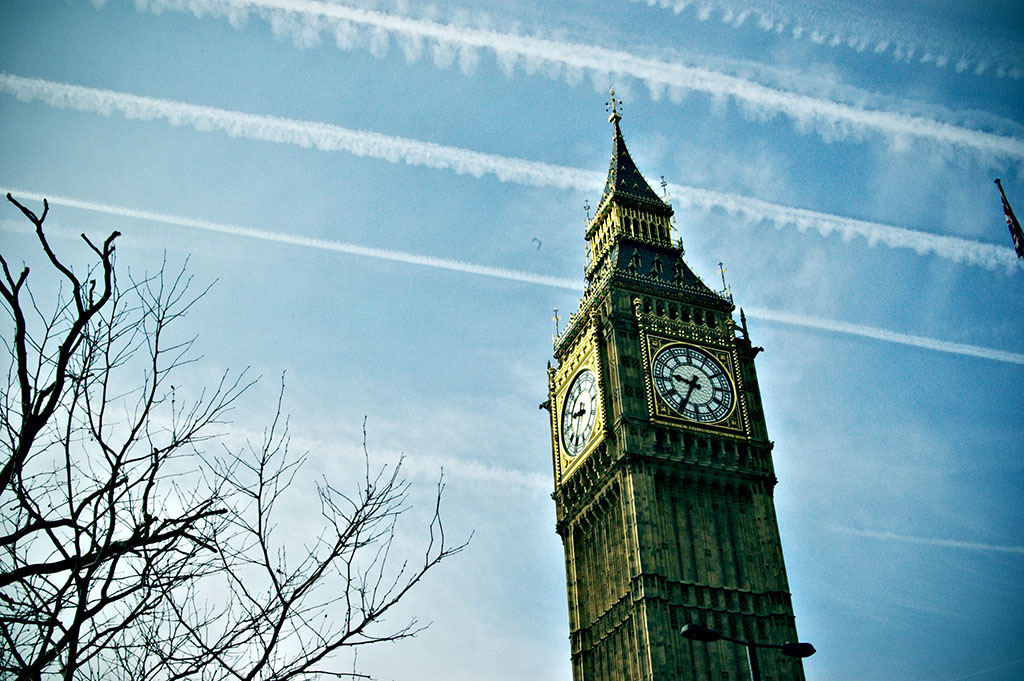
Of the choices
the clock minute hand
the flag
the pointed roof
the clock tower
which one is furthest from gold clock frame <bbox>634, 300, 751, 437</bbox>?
the flag

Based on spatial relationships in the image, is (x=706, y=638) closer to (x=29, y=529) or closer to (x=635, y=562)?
(x=29, y=529)

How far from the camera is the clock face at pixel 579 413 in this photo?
64.7 metres

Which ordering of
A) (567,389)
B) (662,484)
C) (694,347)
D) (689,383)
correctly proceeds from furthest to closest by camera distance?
(567,389), (694,347), (689,383), (662,484)

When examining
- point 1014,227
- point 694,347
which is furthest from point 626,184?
point 1014,227

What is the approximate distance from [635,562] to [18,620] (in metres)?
47.5

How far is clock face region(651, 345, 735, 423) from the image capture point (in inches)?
2468

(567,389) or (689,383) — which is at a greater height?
(567,389)

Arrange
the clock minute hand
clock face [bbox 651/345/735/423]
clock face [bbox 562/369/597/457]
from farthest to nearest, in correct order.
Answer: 1. clock face [bbox 562/369/597/457]
2. the clock minute hand
3. clock face [bbox 651/345/735/423]

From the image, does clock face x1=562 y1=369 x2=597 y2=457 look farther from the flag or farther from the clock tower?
the flag

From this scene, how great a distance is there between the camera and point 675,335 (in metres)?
65.4

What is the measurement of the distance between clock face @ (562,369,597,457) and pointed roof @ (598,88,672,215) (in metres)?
17.8

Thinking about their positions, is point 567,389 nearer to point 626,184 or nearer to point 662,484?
point 662,484

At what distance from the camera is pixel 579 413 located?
66.5m

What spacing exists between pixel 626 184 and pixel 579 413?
23.0 m
